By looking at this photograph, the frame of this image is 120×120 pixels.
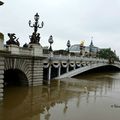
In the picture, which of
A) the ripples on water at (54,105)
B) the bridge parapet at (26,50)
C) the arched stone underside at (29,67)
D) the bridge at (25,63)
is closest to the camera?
the ripples on water at (54,105)

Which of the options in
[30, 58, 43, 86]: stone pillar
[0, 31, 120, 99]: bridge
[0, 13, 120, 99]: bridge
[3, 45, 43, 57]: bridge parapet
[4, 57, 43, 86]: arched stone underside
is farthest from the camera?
[30, 58, 43, 86]: stone pillar

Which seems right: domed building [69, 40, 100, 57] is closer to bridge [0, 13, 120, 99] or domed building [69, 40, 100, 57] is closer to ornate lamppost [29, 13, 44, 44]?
bridge [0, 13, 120, 99]

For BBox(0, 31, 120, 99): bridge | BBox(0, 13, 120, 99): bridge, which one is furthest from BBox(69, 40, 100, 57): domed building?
BBox(0, 13, 120, 99): bridge

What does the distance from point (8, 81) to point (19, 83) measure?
1813mm

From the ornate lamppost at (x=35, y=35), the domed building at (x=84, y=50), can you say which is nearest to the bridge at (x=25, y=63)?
the ornate lamppost at (x=35, y=35)

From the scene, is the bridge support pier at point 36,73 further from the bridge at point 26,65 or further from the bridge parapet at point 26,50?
the bridge parapet at point 26,50

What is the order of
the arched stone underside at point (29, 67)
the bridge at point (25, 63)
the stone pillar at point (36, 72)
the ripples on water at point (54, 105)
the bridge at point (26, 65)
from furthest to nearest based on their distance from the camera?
1. the stone pillar at point (36, 72)
2. the arched stone underside at point (29, 67)
3. the bridge at point (25, 63)
4. the bridge at point (26, 65)
5. the ripples on water at point (54, 105)

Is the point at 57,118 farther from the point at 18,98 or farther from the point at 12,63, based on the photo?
the point at 12,63

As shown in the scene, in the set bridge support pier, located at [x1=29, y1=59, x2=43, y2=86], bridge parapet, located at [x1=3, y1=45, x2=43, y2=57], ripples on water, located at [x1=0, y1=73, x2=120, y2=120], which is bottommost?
ripples on water, located at [x1=0, y1=73, x2=120, y2=120]

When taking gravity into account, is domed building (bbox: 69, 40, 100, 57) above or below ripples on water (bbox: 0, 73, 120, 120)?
above

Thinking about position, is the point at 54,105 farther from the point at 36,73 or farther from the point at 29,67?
the point at 36,73

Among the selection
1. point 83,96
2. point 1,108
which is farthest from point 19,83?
point 1,108

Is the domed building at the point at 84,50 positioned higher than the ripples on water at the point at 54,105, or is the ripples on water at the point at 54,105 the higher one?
the domed building at the point at 84,50

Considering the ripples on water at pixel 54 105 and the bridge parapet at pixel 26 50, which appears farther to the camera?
the bridge parapet at pixel 26 50
